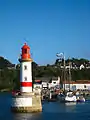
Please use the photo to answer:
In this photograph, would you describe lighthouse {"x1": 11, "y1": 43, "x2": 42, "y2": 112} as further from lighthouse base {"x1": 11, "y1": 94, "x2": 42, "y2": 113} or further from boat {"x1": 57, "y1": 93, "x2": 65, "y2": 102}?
boat {"x1": 57, "y1": 93, "x2": 65, "y2": 102}

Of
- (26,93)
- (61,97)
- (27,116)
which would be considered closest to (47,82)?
(61,97)

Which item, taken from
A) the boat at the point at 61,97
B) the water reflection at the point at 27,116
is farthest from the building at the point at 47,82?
the water reflection at the point at 27,116

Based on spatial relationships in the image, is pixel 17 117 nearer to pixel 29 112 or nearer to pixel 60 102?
pixel 29 112

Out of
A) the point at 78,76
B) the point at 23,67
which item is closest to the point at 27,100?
the point at 23,67

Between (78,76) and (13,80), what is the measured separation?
30.6 m

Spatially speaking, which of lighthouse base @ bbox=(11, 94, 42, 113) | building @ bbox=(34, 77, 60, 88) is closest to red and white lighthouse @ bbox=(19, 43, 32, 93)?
lighthouse base @ bbox=(11, 94, 42, 113)

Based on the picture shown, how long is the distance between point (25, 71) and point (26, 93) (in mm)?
3276

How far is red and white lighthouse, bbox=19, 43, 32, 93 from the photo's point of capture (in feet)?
197

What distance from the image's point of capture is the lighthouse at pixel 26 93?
59344 millimetres

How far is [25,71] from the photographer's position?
6069cm

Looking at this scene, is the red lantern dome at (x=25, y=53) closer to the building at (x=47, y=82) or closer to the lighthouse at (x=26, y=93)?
the lighthouse at (x=26, y=93)

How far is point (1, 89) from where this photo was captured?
19788cm

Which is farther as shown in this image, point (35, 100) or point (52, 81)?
point (52, 81)

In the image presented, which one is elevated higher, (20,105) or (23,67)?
(23,67)
